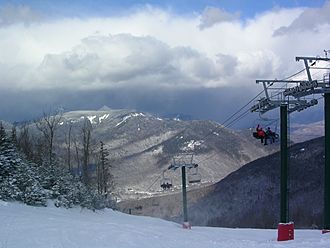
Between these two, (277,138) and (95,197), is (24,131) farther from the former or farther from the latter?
(277,138)

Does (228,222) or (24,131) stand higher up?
(24,131)

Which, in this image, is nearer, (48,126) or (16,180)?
(16,180)

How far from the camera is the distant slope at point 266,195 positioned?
3654 inches

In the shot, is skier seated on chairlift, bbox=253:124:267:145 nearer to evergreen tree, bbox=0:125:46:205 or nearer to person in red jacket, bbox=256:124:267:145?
person in red jacket, bbox=256:124:267:145

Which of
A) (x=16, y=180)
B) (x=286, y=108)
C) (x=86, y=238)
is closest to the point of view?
(x=86, y=238)

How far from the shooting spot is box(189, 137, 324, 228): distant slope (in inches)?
3654

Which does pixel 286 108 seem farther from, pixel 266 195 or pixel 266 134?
pixel 266 195

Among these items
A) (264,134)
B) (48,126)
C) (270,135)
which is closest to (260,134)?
(264,134)

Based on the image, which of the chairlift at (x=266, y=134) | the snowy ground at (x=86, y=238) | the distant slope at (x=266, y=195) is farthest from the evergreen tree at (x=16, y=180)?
the distant slope at (x=266, y=195)

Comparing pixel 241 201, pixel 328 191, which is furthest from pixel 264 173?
pixel 328 191

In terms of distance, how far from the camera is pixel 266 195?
348ft

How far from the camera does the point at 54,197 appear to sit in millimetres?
43344

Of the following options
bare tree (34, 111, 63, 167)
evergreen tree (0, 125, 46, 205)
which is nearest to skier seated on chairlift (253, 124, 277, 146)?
evergreen tree (0, 125, 46, 205)

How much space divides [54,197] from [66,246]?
2397 centimetres
